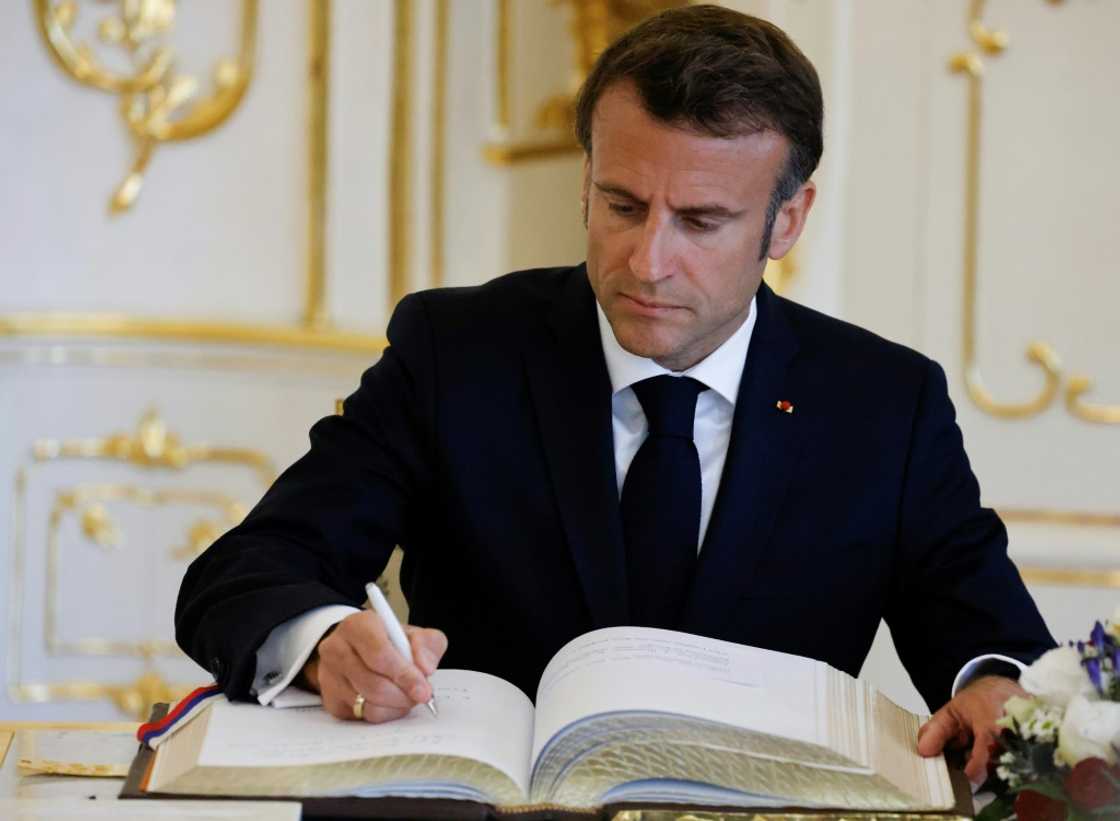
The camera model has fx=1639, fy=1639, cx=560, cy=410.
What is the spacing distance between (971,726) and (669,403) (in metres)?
0.58

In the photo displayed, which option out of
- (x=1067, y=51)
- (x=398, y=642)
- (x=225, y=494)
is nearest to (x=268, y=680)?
(x=398, y=642)

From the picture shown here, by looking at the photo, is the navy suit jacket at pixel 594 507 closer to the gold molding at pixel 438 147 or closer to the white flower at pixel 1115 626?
the white flower at pixel 1115 626

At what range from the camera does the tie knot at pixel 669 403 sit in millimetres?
1978

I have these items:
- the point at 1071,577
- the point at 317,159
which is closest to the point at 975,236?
the point at 1071,577

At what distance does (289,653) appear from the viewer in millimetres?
1632

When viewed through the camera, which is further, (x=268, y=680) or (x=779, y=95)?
(x=779, y=95)

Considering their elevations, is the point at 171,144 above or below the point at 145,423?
above

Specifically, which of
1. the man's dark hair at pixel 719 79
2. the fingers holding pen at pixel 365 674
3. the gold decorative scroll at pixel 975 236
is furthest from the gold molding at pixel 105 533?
the fingers holding pen at pixel 365 674

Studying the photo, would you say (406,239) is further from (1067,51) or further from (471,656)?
(471,656)

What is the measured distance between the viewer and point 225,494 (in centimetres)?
405

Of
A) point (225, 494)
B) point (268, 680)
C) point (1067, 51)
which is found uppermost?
point (1067, 51)

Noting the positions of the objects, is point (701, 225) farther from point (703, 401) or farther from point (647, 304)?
point (703, 401)

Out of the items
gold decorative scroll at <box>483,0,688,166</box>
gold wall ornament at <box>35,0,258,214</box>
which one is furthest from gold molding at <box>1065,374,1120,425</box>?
gold wall ornament at <box>35,0,258,214</box>

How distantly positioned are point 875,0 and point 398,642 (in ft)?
8.72
